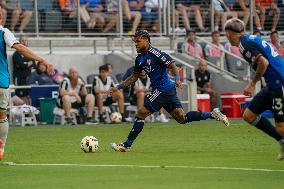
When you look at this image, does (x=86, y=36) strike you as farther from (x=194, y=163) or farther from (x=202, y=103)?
(x=194, y=163)

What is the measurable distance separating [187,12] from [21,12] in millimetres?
6679

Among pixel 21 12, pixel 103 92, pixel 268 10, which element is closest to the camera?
pixel 103 92

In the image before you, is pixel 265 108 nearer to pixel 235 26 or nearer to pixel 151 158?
pixel 235 26

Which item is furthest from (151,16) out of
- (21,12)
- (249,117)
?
(249,117)

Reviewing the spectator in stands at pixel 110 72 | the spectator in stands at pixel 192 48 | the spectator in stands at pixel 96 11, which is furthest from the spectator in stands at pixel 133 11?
the spectator in stands at pixel 110 72

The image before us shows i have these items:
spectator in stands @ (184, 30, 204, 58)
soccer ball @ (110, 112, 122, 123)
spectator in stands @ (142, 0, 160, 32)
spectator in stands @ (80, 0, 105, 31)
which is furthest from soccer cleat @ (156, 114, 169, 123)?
spectator in stands @ (142, 0, 160, 32)

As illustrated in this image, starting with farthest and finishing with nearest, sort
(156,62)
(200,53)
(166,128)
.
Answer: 1. (200,53)
2. (166,128)
3. (156,62)

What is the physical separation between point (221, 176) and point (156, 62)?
6.14m

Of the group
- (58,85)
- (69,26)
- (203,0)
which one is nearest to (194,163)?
(58,85)

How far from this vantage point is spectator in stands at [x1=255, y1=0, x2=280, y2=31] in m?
38.1

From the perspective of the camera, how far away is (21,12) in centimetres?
3303

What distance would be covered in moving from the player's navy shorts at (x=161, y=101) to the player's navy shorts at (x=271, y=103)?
3.91 metres

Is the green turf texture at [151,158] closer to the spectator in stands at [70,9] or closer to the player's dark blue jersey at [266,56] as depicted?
the player's dark blue jersey at [266,56]

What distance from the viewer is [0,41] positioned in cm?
1595
